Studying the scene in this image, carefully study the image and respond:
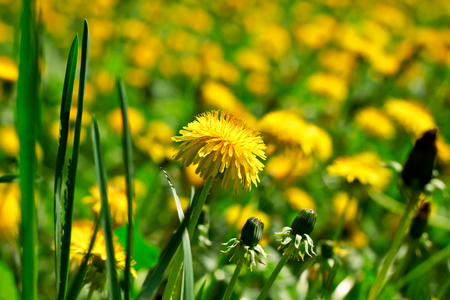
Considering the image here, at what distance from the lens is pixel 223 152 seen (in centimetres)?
87

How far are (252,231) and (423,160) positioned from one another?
0.53m

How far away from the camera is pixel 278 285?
1.53 metres

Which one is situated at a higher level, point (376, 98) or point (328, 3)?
point (328, 3)

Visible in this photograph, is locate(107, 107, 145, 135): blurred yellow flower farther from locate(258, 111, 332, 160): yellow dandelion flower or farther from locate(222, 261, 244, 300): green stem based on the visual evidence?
locate(222, 261, 244, 300): green stem

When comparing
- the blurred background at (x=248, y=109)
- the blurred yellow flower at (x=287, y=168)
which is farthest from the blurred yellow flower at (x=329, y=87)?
the blurred yellow flower at (x=287, y=168)

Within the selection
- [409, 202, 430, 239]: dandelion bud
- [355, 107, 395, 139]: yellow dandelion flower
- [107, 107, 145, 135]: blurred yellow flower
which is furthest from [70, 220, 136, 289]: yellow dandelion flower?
[355, 107, 395, 139]: yellow dandelion flower

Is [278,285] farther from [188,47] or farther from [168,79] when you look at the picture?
[188,47]

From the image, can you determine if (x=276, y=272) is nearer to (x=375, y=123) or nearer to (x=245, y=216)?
(x=245, y=216)

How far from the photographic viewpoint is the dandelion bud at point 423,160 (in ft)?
3.79

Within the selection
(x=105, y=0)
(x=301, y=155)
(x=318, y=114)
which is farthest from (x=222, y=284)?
(x=105, y=0)

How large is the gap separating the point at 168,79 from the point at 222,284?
255 cm

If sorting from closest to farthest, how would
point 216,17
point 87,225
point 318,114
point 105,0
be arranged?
point 87,225
point 318,114
point 105,0
point 216,17

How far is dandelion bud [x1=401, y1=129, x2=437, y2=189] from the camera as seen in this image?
1.16m

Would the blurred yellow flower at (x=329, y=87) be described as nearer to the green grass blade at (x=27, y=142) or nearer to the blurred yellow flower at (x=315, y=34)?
the blurred yellow flower at (x=315, y=34)
